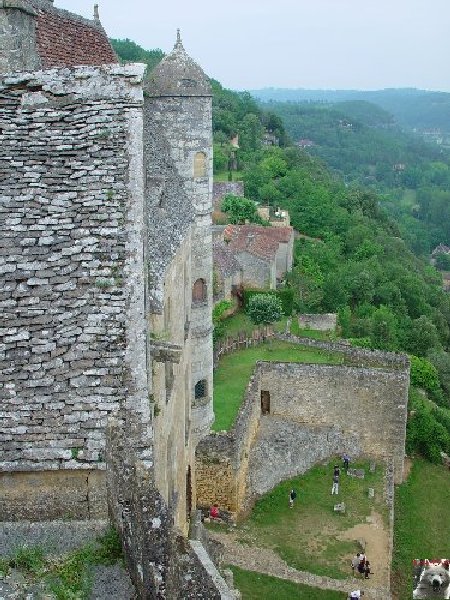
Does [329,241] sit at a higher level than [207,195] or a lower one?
lower

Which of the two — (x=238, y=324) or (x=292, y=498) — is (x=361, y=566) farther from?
(x=238, y=324)

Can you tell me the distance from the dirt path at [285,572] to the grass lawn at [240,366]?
402cm

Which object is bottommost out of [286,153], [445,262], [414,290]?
[445,262]

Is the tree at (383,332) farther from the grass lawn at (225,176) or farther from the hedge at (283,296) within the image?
the grass lawn at (225,176)

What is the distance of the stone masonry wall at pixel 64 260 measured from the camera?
7.52 metres

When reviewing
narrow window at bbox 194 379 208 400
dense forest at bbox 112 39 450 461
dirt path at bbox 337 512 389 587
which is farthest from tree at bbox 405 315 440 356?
narrow window at bbox 194 379 208 400

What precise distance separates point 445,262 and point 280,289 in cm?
7711

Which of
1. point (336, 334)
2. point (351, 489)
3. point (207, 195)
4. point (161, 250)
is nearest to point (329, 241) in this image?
point (336, 334)

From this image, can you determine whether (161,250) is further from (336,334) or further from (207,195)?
(336,334)

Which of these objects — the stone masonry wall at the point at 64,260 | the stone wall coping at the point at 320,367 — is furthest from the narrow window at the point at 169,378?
the stone wall coping at the point at 320,367

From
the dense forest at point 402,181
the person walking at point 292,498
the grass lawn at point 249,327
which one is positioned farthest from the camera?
the dense forest at point 402,181

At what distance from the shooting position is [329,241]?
220 feet

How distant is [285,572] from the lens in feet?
69.5

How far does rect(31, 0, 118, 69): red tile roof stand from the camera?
Result: 15219mm
